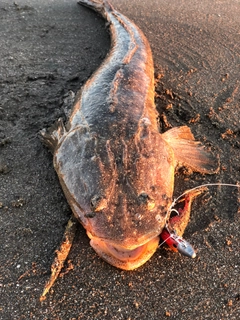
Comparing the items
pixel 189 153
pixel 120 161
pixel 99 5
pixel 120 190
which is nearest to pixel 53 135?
pixel 120 161

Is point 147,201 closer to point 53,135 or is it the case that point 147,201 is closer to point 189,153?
point 189,153

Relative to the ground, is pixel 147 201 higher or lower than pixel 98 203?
higher

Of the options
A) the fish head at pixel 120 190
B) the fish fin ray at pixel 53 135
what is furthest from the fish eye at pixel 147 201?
the fish fin ray at pixel 53 135

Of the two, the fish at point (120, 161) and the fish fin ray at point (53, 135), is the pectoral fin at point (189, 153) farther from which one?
the fish fin ray at point (53, 135)

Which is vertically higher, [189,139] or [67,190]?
[189,139]

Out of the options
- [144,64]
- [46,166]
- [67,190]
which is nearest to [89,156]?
[67,190]

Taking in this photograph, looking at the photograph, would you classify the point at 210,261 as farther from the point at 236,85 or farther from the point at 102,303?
the point at 236,85

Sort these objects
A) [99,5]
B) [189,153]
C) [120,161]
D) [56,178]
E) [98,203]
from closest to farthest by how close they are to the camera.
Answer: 1. [98,203]
2. [120,161]
3. [56,178]
4. [189,153]
5. [99,5]
